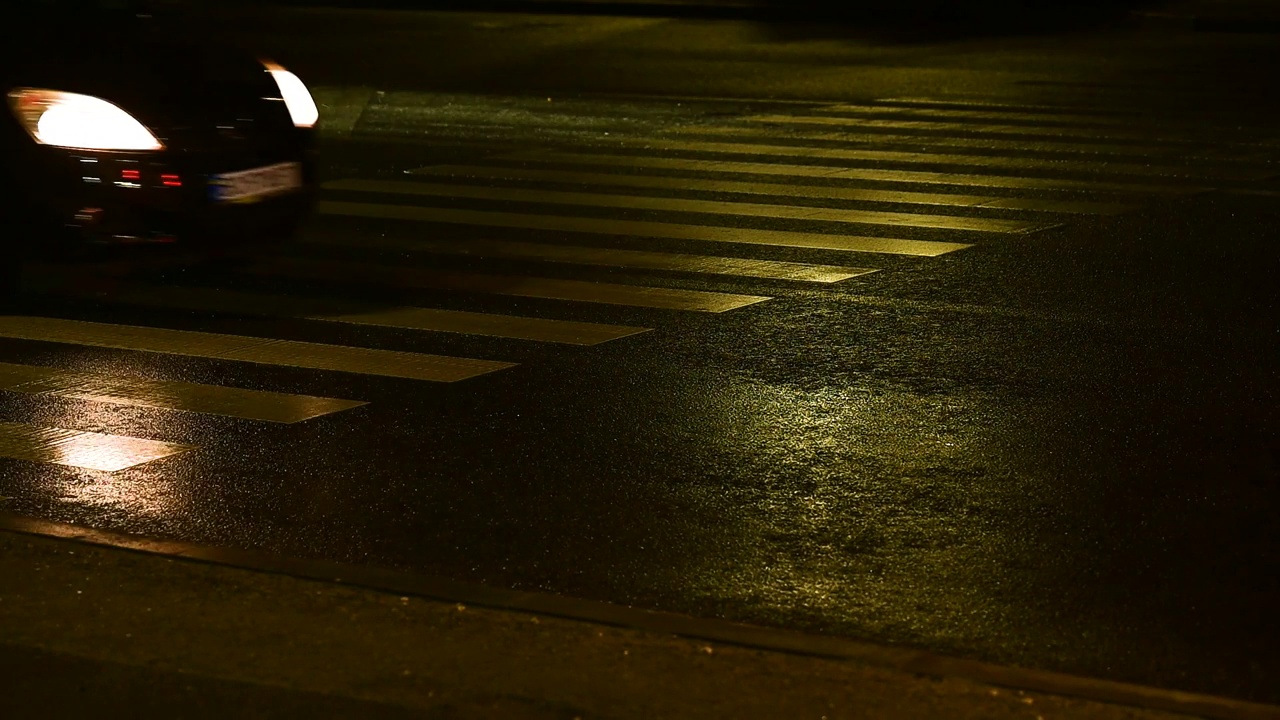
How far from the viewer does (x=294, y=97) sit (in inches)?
388

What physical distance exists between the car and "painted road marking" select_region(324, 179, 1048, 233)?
3231 millimetres

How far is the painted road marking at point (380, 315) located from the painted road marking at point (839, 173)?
5021mm

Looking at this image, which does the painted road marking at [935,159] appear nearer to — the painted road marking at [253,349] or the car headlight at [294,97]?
the car headlight at [294,97]

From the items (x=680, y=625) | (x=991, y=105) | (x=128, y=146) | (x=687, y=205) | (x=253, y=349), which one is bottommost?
(x=680, y=625)

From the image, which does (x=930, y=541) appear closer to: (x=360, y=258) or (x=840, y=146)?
(x=360, y=258)

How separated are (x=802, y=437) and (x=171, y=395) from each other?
2.57m

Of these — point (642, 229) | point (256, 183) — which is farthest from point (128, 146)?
point (642, 229)

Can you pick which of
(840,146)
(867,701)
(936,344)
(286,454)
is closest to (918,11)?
(840,146)

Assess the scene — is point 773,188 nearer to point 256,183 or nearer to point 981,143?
point 981,143

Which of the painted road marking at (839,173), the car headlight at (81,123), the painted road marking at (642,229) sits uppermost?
the car headlight at (81,123)

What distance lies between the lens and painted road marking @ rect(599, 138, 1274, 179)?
13516 millimetres

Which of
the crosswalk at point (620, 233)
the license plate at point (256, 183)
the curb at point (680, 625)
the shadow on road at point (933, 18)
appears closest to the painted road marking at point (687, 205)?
the crosswalk at point (620, 233)

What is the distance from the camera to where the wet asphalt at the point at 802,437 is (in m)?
5.28

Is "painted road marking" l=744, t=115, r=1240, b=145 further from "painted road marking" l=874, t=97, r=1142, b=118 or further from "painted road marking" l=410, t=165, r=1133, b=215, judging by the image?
"painted road marking" l=410, t=165, r=1133, b=215
